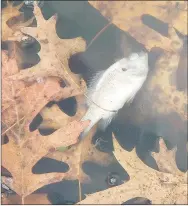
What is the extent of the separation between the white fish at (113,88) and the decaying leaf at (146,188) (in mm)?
267

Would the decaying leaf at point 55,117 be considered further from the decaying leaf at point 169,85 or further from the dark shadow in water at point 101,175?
the decaying leaf at point 169,85

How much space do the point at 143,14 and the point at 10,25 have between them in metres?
0.84

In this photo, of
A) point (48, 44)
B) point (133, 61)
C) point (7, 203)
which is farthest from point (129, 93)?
point (7, 203)

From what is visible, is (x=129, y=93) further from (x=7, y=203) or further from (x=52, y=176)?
(x=7, y=203)

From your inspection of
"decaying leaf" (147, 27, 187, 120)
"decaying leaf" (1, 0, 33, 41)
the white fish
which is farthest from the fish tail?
"decaying leaf" (1, 0, 33, 41)

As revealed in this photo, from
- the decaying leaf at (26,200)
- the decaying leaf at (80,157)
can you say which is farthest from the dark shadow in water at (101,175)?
the decaying leaf at (26,200)

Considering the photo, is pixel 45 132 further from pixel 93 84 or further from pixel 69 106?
pixel 93 84

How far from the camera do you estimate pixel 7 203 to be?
6.47ft

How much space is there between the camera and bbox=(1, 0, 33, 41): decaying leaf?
6.59 ft

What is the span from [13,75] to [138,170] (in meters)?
0.92

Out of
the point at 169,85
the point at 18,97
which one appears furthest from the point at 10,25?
the point at 169,85

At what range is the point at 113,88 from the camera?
77.9 inches

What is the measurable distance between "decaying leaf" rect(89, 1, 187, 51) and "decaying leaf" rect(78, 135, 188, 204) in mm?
741

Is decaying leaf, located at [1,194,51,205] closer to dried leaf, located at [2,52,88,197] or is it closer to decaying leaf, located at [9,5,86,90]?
dried leaf, located at [2,52,88,197]
